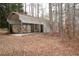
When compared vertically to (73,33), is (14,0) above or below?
above

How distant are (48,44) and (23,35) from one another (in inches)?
10.7

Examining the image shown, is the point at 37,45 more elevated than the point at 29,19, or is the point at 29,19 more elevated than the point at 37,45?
the point at 29,19

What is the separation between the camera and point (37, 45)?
1.85m

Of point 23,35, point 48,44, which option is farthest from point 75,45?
point 23,35

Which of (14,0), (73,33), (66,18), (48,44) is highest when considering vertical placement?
(14,0)

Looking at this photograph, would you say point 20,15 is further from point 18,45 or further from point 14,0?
point 18,45

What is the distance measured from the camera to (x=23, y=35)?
72.4 inches

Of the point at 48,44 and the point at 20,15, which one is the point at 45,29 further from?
the point at 20,15

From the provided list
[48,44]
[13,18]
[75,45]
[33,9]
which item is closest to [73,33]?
[75,45]

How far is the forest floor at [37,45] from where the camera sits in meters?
1.83

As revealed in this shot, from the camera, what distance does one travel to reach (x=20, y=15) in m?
1.83

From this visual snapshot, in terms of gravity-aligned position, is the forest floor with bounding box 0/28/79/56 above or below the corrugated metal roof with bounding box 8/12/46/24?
below

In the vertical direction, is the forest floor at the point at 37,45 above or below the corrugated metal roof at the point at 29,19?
below

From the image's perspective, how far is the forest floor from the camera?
1.83m
